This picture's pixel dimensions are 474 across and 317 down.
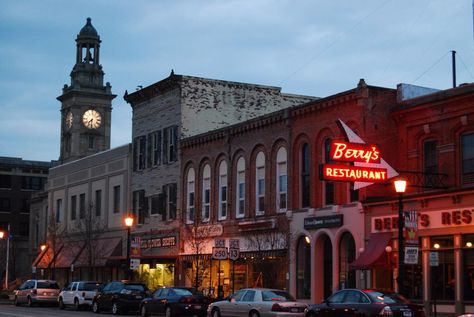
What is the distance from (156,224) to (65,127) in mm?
55523

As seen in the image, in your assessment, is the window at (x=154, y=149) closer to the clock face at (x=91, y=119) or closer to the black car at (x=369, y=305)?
the black car at (x=369, y=305)

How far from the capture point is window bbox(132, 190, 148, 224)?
5749 centimetres

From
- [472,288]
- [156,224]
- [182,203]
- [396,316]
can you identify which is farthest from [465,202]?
[156,224]

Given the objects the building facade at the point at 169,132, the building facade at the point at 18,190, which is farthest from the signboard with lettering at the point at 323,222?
the building facade at the point at 18,190

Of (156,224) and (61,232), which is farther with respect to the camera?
(61,232)

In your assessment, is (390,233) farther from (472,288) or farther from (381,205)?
(472,288)

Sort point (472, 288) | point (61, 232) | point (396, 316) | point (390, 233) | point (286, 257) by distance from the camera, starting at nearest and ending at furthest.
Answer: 1. point (396, 316)
2. point (472, 288)
3. point (390, 233)
4. point (286, 257)
5. point (61, 232)

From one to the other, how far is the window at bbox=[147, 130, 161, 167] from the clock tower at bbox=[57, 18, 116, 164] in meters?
49.4

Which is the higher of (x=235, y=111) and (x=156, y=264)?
(x=235, y=111)

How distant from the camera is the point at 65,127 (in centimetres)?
10850

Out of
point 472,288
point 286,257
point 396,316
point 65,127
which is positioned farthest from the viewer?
point 65,127

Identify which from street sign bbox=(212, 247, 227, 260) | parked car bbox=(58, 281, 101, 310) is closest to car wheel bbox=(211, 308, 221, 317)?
street sign bbox=(212, 247, 227, 260)

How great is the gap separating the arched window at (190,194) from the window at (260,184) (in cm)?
662

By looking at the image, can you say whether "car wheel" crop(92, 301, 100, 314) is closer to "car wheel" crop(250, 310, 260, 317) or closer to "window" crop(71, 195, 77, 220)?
"car wheel" crop(250, 310, 260, 317)
